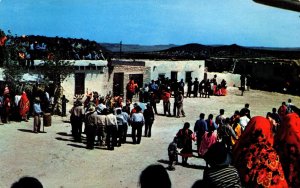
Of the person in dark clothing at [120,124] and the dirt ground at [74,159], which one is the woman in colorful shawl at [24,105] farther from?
the person in dark clothing at [120,124]

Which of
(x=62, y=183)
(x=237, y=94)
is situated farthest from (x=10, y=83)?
(x=237, y=94)

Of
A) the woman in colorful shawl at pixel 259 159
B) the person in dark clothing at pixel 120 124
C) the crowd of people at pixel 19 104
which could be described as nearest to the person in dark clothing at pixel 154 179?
the woman in colorful shawl at pixel 259 159

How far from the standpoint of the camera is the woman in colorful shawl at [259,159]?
4984mm

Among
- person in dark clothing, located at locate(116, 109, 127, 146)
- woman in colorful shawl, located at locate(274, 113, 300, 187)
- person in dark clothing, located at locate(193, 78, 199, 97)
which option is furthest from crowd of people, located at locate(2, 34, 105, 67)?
woman in colorful shawl, located at locate(274, 113, 300, 187)

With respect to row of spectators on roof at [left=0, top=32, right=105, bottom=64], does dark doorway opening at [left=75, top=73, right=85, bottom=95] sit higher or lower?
lower

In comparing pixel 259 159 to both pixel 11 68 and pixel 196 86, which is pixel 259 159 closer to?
pixel 11 68

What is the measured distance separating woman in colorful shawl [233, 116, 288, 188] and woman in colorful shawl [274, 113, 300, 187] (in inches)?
10.3

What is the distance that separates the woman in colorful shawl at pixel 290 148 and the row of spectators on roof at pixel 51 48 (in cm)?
1917

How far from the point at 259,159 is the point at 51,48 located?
75.2ft

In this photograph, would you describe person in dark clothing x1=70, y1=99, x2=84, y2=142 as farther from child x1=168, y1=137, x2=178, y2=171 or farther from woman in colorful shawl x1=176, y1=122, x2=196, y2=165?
child x1=168, y1=137, x2=178, y2=171

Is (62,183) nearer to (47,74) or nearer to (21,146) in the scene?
(21,146)

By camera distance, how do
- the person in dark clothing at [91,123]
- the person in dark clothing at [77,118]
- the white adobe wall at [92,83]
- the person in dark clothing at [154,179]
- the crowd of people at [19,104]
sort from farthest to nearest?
the white adobe wall at [92,83]
the crowd of people at [19,104]
the person in dark clothing at [77,118]
the person in dark clothing at [91,123]
the person in dark clothing at [154,179]

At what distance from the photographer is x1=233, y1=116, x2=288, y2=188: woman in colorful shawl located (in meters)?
4.98

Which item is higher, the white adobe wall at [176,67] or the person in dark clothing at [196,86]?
the white adobe wall at [176,67]
